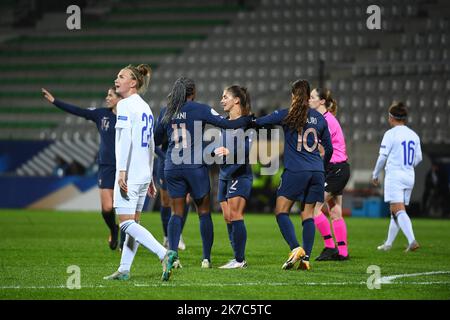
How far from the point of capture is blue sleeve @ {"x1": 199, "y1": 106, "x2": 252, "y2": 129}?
9.60 metres

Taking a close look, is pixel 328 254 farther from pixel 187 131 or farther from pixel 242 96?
pixel 187 131

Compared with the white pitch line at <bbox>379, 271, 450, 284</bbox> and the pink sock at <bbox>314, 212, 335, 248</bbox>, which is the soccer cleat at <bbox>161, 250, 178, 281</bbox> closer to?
the white pitch line at <bbox>379, 271, 450, 284</bbox>

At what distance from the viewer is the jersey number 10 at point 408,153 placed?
13.5 m

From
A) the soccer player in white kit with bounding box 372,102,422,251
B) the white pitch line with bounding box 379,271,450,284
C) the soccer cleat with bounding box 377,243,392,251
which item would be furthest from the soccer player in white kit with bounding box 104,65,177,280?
the soccer cleat with bounding box 377,243,392,251

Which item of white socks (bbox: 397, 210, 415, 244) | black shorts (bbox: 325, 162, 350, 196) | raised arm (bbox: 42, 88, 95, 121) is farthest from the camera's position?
white socks (bbox: 397, 210, 415, 244)

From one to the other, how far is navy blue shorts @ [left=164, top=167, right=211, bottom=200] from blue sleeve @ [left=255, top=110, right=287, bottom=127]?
0.79m

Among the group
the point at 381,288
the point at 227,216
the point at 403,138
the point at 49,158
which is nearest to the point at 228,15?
the point at 49,158

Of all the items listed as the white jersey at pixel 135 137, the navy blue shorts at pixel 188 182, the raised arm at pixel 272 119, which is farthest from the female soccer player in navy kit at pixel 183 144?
the white jersey at pixel 135 137

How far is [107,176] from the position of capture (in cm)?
1307

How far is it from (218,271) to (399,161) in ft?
16.2

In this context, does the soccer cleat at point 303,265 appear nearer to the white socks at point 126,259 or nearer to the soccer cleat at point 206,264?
the soccer cleat at point 206,264

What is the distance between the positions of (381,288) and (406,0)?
24.5 metres

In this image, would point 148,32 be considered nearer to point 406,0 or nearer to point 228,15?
point 228,15

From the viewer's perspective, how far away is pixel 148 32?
116ft
